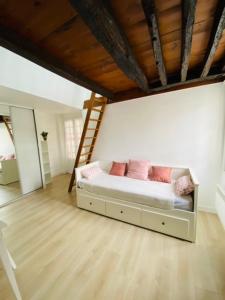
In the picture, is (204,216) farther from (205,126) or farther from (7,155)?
Result: (7,155)

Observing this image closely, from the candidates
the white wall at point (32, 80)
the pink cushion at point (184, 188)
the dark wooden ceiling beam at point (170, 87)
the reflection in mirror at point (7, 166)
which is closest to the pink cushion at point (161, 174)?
the pink cushion at point (184, 188)

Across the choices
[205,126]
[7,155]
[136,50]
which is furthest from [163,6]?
[7,155]

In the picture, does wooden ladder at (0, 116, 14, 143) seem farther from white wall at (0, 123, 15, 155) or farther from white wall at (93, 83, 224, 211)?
white wall at (93, 83, 224, 211)

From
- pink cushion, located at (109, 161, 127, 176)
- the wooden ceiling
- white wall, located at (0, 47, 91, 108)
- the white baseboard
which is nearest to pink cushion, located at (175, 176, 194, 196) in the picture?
the white baseboard

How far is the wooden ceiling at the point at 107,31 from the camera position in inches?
32.9

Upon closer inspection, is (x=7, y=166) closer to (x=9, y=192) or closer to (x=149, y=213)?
(x=9, y=192)

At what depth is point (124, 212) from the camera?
2.18 metres

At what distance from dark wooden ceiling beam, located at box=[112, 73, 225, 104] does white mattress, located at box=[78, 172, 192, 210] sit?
1.63 m

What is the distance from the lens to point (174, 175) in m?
2.50

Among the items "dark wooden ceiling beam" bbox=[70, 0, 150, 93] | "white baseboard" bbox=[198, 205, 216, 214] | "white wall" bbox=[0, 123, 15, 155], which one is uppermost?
"dark wooden ceiling beam" bbox=[70, 0, 150, 93]

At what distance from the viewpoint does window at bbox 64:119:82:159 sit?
4.60m

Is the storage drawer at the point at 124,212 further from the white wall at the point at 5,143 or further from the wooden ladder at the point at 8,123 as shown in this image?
the wooden ladder at the point at 8,123

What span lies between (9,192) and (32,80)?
8.69ft

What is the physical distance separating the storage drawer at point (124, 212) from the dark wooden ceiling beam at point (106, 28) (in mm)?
1902
